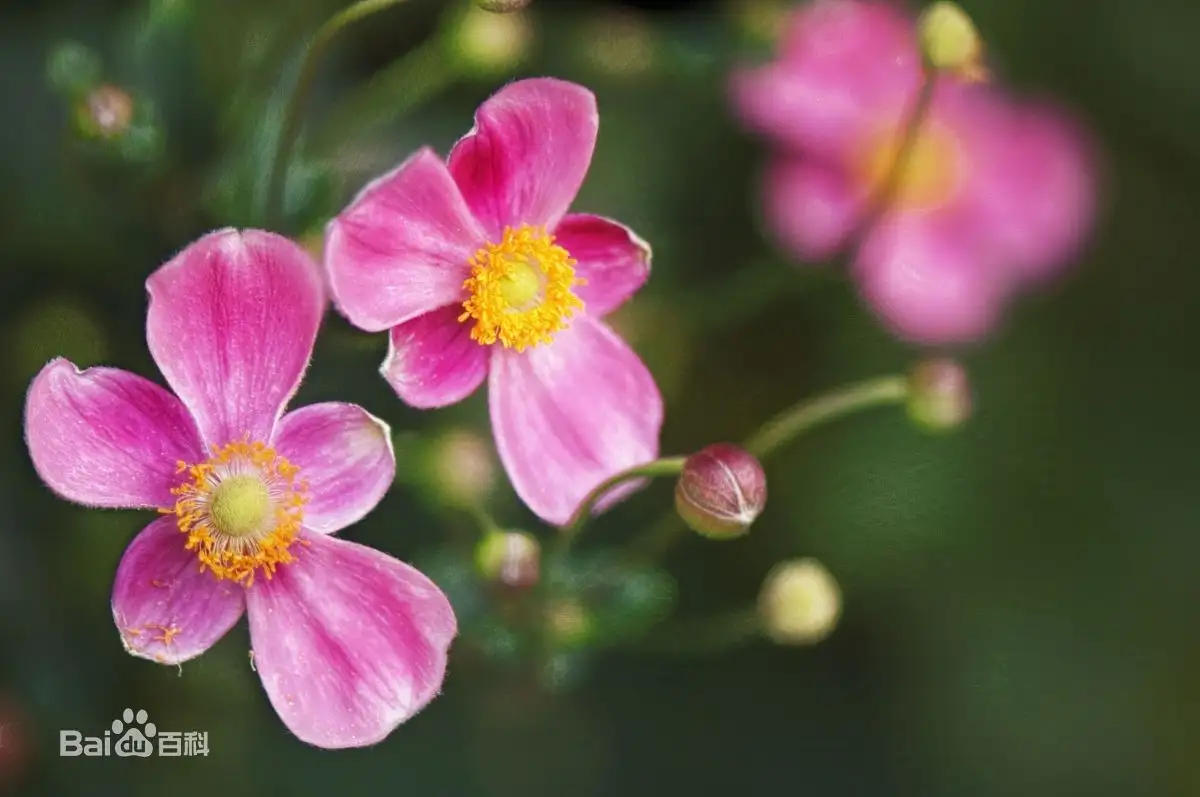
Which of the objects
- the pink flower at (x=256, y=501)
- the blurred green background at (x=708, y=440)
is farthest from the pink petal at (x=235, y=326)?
the blurred green background at (x=708, y=440)

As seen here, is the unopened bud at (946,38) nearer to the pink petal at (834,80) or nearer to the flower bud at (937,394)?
the flower bud at (937,394)

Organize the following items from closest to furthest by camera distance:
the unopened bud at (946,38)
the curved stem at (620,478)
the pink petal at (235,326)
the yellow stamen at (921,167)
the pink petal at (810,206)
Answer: the pink petal at (235,326) < the curved stem at (620,478) < the unopened bud at (946,38) < the pink petal at (810,206) < the yellow stamen at (921,167)

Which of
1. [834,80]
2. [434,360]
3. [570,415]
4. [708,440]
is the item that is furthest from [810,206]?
[434,360]

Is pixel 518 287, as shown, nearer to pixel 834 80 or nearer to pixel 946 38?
pixel 946 38

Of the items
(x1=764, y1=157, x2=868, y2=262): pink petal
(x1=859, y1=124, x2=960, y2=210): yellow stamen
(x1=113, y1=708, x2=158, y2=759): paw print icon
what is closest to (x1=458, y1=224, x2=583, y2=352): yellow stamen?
(x1=113, y1=708, x2=158, y2=759): paw print icon

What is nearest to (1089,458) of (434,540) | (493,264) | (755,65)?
(755,65)

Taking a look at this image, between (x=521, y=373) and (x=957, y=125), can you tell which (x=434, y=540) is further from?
(x=957, y=125)

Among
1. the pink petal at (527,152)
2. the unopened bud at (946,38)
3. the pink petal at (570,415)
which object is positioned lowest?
the pink petal at (570,415)
